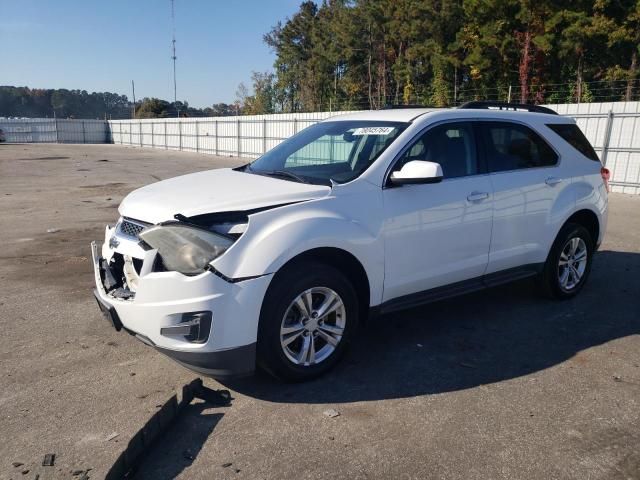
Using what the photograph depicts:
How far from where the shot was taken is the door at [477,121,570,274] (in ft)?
14.6

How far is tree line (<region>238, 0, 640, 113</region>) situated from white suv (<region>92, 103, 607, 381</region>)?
64.1 ft

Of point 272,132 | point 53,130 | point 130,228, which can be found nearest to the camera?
point 130,228

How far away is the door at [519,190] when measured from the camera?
14.6ft

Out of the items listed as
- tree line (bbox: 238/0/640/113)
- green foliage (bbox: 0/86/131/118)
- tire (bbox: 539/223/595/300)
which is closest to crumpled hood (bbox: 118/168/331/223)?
tire (bbox: 539/223/595/300)

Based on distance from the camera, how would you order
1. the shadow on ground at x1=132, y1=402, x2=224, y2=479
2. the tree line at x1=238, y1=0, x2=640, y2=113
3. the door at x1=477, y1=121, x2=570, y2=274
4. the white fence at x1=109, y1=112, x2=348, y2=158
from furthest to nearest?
the tree line at x1=238, y1=0, x2=640, y2=113 < the white fence at x1=109, y1=112, x2=348, y2=158 < the door at x1=477, y1=121, x2=570, y2=274 < the shadow on ground at x1=132, y1=402, x2=224, y2=479

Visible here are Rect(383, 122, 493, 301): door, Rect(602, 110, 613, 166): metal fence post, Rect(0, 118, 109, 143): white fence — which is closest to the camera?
Rect(383, 122, 493, 301): door

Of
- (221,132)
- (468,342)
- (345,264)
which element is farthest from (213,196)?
(221,132)

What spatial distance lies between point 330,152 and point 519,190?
5.40 feet

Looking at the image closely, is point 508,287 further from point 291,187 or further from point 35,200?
point 35,200

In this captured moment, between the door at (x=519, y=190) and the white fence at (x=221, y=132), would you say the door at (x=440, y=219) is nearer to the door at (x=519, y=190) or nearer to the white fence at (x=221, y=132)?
the door at (x=519, y=190)

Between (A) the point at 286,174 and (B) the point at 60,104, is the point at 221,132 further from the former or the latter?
(B) the point at 60,104

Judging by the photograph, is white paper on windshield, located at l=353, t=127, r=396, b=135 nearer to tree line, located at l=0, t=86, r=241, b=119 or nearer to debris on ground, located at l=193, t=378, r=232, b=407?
debris on ground, located at l=193, t=378, r=232, b=407

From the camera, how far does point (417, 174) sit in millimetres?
3639

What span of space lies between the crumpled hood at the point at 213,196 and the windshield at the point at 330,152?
21cm
